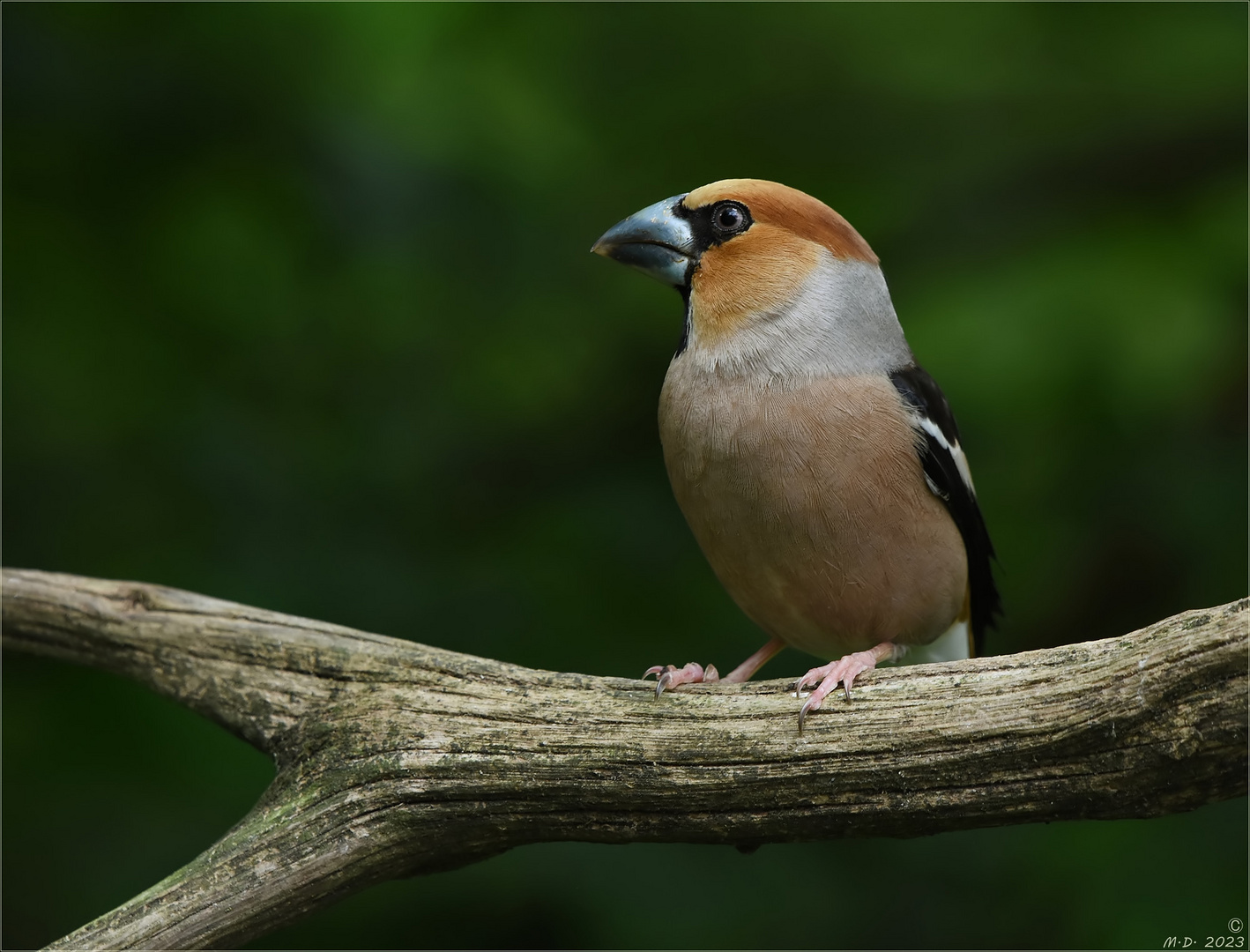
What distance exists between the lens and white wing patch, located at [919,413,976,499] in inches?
149

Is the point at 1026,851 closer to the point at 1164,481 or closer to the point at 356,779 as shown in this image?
the point at 1164,481

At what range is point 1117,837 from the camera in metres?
4.57

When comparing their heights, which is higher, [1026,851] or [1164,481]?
[1164,481]

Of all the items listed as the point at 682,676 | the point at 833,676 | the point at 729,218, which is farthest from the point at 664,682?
the point at 729,218

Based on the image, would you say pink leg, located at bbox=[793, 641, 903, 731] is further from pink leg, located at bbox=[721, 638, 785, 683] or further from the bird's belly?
pink leg, located at bbox=[721, 638, 785, 683]

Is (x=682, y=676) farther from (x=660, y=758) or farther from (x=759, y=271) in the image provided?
(x=759, y=271)

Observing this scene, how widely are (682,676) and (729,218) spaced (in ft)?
5.14

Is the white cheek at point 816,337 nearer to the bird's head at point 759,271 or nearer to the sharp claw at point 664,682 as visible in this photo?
the bird's head at point 759,271

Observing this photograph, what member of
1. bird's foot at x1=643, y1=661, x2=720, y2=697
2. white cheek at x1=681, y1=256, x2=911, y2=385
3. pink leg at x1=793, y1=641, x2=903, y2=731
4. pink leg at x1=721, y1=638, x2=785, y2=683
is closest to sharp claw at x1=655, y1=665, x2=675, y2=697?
bird's foot at x1=643, y1=661, x2=720, y2=697

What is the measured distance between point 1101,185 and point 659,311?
215cm

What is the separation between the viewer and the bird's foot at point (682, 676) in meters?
3.42

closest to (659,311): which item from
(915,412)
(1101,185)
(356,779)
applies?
(915,412)

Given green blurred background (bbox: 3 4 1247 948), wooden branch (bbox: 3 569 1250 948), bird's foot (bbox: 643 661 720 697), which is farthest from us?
green blurred background (bbox: 3 4 1247 948)

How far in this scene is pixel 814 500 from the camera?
355cm
